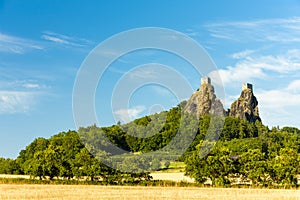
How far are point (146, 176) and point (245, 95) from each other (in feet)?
414

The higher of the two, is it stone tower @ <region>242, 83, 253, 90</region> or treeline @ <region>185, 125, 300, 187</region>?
stone tower @ <region>242, 83, 253, 90</region>

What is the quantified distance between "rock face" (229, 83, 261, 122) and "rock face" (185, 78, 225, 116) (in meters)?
20.2

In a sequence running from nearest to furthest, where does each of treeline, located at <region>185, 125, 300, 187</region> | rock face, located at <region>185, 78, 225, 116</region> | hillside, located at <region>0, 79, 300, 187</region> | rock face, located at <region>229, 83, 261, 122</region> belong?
treeline, located at <region>185, 125, 300, 187</region> → hillside, located at <region>0, 79, 300, 187</region> → rock face, located at <region>185, 78, 225, 116</region> → rock face, located at <region>229, 83, 261, 122</region>

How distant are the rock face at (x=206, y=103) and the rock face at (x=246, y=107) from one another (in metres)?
20.2

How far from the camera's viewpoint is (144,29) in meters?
49.2

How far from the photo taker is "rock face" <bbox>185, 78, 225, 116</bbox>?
5876 inches

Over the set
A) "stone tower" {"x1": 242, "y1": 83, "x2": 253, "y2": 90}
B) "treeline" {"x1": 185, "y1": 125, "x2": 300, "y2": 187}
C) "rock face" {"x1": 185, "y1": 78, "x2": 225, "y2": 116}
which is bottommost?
"treeline" {"x1": 185, "y1": 125, "x2": 300, "y2": 187}

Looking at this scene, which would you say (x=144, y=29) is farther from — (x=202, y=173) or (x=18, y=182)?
(x=18, y=182)

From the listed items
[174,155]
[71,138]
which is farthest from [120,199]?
[71,138]

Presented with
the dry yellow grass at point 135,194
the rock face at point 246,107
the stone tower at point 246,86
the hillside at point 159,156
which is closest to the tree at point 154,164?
the hillside at point 159,156

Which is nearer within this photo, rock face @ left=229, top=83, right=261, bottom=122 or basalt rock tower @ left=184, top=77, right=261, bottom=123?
basalt rock tower @ left=184, top=77, right=261, bottom=123

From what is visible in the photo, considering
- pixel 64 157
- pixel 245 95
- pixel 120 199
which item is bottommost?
pixel 120 199

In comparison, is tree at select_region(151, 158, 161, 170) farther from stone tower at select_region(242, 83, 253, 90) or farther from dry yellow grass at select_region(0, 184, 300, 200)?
stone tower at select_region(242, 83, 253, 90)

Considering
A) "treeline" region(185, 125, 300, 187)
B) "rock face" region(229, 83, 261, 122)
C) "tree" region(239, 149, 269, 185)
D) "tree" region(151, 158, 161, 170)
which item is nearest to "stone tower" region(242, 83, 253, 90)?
"rock face" region(229, 83, 261, 122)
